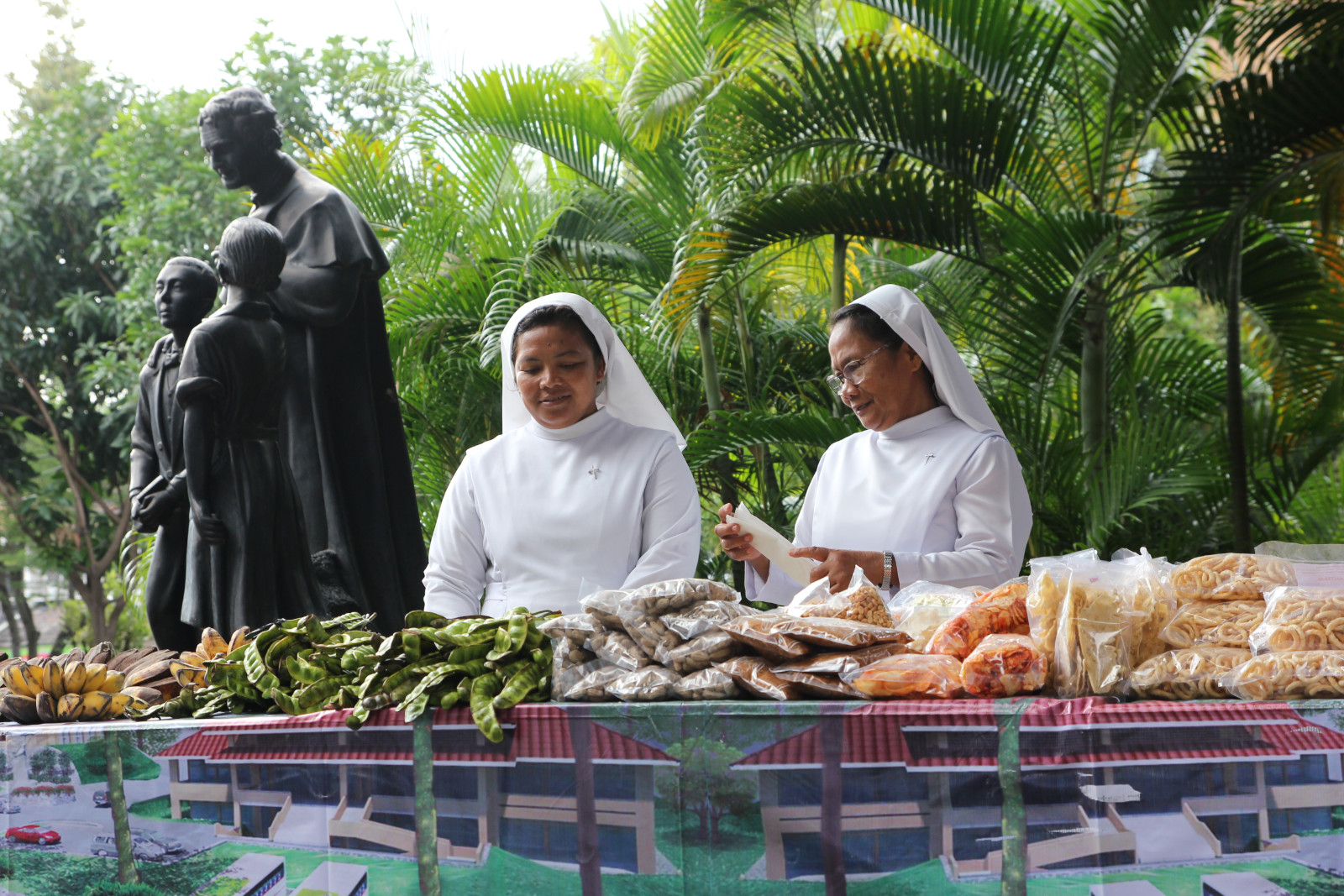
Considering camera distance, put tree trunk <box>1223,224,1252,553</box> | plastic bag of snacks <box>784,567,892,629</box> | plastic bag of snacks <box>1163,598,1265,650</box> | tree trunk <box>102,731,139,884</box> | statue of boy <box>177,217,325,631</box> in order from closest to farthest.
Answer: plastic bag of snacks <box>1163,598,1265,650</box>
plastic bag of snacks <box>784,567,892,629</box>
tree trunk <box>102,731,139,884</box>
statue of boy <box>177,217,325,631</box>
tree trunk <box>1223,224,1252,553</box>

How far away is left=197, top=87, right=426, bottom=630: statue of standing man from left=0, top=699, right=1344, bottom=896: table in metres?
1.78

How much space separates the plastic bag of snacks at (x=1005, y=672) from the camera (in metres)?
1.72

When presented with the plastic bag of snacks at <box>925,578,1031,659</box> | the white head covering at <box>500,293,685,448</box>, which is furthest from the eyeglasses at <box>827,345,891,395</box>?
the plastic bag of snacks at <box>925,578,1031,659</box>

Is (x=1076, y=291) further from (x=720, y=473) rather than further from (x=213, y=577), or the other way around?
(x=213, y=577)

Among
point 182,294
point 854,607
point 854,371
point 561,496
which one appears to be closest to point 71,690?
point 561,496

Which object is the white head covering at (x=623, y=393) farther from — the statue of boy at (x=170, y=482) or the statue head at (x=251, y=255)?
the statue of boy at (x=170, y=482)

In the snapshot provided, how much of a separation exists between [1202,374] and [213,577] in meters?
5.43

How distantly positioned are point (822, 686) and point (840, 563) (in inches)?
26.9

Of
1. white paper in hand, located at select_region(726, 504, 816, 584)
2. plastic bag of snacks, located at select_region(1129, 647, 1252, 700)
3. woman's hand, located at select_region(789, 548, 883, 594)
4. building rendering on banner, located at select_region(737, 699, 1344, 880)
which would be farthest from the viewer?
white paper in hand, located at select_region(726, 504, 816, 584)

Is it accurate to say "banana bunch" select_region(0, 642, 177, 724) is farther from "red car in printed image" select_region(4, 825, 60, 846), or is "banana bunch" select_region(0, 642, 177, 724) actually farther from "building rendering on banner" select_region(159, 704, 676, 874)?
"building rendering on banner" select_region(159, 704, 676, 874)

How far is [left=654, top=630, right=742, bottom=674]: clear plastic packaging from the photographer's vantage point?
1.84m

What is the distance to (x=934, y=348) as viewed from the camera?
2.87 meters

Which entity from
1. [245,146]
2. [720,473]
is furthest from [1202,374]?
[245,146]

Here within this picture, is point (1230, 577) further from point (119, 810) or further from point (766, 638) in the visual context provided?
point (119, 810)
